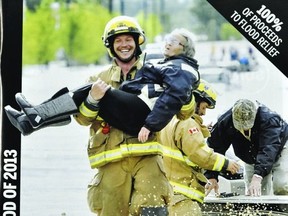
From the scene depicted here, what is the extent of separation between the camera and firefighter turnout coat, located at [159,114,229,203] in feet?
21.9

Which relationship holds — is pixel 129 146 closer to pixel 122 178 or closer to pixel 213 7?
pixel 122 178

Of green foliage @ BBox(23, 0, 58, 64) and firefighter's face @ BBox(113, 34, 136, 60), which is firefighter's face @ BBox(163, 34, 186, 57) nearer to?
firefighter's face @ BBox(113, 34, 136, 60)

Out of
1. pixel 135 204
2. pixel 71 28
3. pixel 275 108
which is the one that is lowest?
pixel 135 204

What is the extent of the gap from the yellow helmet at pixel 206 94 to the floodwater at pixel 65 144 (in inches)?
1.1

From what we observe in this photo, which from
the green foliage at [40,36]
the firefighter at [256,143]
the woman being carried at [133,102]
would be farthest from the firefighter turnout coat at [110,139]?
the firefighter at [256,143]

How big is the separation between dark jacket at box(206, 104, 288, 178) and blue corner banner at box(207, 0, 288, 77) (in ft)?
0.91

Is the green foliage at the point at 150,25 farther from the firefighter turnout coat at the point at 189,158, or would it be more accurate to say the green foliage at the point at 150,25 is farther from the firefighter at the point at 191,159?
the firefighter turnout coat at the point at 189,158

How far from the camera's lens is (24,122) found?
6.51 metres

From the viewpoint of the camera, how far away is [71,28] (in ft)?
22.0

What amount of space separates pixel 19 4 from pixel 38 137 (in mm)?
612

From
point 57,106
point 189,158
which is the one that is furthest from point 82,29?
point 189,158

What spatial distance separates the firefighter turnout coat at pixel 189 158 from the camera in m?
6.67

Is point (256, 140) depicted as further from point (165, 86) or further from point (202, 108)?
point (165, 86)

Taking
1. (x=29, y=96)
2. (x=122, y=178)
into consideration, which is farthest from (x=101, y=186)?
(x=29, y=96)
